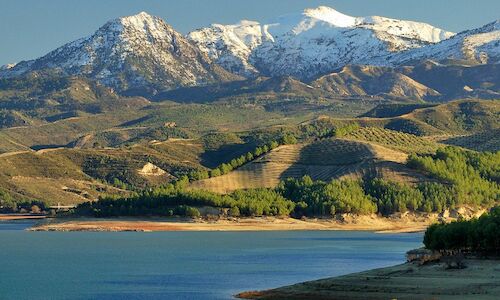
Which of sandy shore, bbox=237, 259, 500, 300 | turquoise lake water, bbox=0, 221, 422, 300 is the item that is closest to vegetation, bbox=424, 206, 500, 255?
sandy shore, bbox=237, 259, 500, 300

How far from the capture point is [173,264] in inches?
5842

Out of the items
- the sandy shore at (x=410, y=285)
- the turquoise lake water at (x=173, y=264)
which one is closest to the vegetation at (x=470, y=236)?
the sandy shore at (x=410, y=285)

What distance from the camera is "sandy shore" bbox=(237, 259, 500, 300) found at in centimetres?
9481

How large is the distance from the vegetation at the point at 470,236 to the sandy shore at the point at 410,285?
227 inches

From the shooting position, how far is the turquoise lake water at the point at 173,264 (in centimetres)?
11656

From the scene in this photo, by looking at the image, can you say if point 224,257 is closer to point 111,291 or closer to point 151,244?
point 151,244

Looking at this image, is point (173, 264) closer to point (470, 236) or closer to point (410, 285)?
point (470, 236)

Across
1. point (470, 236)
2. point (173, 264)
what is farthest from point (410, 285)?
point (173, 264)

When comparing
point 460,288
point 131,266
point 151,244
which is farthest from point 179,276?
point 151,244

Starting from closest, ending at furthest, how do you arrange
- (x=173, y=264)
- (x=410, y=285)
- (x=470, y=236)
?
1. (x=410, y=285)
2. (x=470, y=236)
3. (x=173, y=264)

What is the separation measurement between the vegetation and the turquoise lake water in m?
10.0

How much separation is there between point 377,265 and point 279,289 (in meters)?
34.5

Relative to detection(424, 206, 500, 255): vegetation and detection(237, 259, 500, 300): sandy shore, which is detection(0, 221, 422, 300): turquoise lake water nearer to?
detection(237, 259, 500, 300): sandy shore

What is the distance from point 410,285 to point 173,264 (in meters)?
52.0
